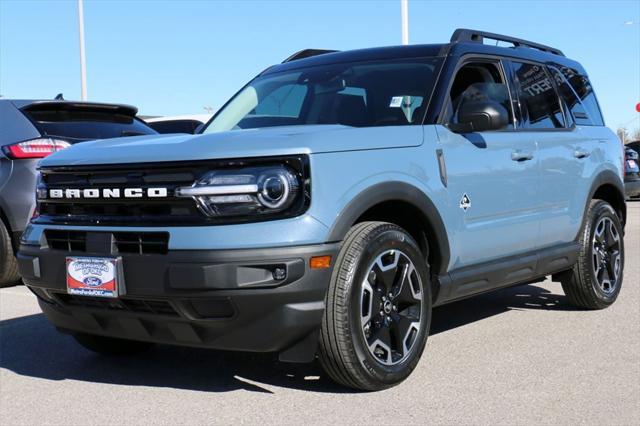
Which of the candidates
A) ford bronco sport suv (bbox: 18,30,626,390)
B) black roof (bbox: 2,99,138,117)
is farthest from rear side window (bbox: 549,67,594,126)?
black roof (bbox: 2,99,138,117)

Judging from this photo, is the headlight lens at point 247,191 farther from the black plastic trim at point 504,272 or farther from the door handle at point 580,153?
the door handle at point 580,153

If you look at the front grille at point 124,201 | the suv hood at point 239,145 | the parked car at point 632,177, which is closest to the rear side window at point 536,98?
the suv hood at point 239,145

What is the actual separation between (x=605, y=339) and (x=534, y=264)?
63 cm

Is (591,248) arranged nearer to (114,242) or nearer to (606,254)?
(606,254)

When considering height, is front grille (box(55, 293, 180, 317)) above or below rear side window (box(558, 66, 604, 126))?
below

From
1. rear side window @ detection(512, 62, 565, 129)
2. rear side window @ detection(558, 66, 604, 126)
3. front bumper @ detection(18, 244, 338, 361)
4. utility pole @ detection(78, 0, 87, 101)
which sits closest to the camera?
front bumper @ detection(18, 244, 338, 361)

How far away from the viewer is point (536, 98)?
18.4ft

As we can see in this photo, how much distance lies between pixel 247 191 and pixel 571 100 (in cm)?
352

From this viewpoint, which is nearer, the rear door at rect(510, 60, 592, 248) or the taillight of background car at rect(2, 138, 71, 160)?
the rear door at rect(510, 60, 592, 248)

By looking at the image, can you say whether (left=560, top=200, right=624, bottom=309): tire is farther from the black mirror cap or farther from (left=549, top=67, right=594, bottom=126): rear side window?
the black mirror cap

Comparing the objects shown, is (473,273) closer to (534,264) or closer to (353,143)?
(534,264)

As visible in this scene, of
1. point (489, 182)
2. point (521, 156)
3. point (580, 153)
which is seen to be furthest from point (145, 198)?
point (580, 153)

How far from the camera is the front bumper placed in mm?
3479

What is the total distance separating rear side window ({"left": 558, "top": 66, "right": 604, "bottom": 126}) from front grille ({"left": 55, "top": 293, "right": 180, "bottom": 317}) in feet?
12.6
